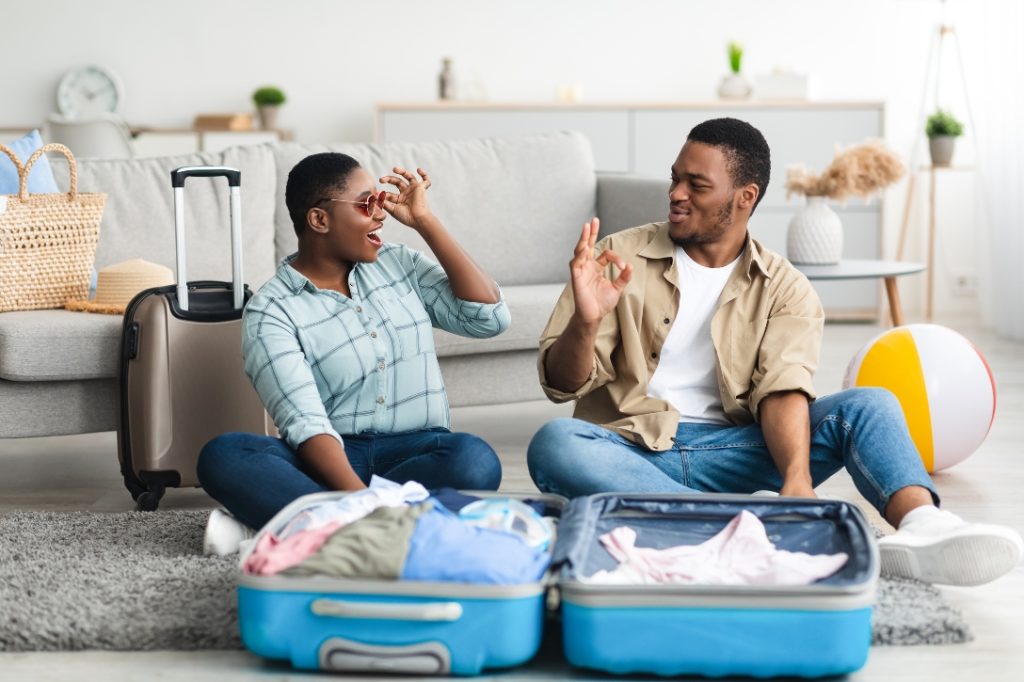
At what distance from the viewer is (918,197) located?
5.93 m

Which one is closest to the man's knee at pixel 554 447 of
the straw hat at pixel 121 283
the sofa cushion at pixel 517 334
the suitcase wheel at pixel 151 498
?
the suitcase wheel at pixel 151 498

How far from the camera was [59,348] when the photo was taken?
103 inches

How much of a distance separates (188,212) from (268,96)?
2.80 metres

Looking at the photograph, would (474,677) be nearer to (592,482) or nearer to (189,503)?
(592,482)

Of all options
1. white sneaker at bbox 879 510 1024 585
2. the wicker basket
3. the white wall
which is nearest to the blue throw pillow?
the wicker basket

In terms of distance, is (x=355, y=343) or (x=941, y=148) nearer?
(x=355, y=343)

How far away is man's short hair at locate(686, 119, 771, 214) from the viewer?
219 cm

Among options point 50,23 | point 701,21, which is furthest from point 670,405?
point 50,23

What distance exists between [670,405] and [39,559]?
1.08 meters

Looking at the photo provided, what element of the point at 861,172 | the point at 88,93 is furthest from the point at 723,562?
the point at 88,93

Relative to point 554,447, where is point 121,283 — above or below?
above

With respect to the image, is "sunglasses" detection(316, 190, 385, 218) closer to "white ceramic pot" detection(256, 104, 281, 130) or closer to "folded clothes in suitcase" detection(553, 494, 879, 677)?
"folded clothes in suitcase" detection(553, 494, 879, 677)

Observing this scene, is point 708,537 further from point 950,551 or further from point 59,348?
point 59,348

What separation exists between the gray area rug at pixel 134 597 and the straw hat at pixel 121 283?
0.66 metres
